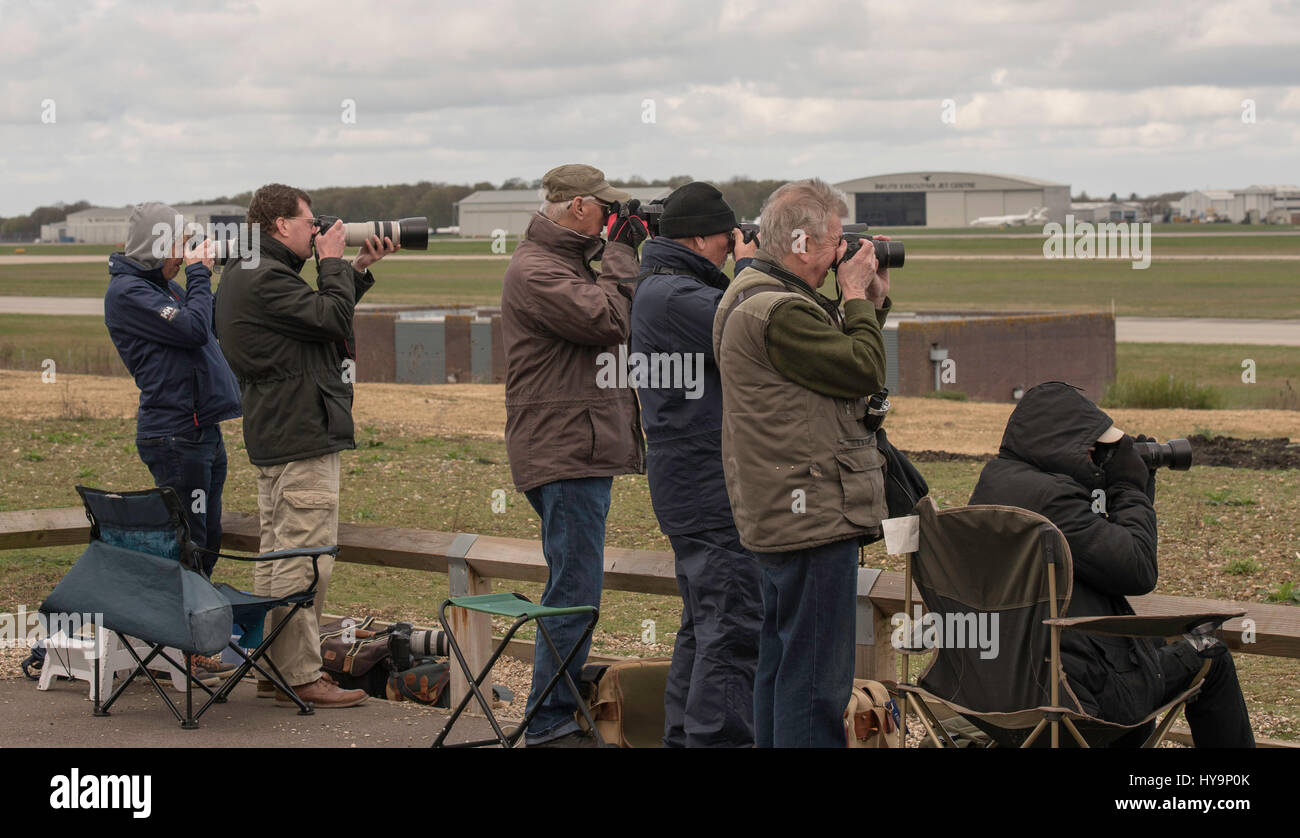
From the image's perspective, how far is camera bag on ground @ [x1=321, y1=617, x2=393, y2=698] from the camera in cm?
603

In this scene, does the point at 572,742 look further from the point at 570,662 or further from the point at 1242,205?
the point at 1242,205

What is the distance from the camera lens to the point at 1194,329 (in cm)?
3981

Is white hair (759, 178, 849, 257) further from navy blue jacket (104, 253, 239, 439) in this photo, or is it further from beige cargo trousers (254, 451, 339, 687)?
navy blue jacket (104, 253, 239, 439)

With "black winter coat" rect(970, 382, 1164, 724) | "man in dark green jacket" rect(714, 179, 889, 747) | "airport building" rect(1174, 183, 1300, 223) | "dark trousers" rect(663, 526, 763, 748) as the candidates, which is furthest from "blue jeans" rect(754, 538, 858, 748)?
"airport building" rect(1174, 183, 1300, 223)

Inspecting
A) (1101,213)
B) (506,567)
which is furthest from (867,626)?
(1101,213)

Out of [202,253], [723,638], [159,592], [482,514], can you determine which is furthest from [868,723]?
[482,514]

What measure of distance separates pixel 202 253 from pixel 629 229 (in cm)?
191

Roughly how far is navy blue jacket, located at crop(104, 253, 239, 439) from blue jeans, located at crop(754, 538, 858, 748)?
2.77m

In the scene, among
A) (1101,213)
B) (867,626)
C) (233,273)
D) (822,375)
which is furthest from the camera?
(1101,213)

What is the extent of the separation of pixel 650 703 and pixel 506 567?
0.99 meters

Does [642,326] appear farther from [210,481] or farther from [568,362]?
[210,481]

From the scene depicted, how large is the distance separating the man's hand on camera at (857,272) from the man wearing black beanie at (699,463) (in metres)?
0.44

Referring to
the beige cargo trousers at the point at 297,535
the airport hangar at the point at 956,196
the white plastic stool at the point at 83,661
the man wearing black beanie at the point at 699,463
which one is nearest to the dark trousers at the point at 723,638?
the man wearing black beanie at the point at 699,463

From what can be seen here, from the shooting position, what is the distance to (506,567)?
5.69m
